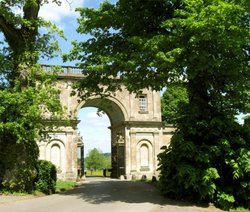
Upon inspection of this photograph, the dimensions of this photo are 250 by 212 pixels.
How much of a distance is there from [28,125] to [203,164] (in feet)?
24.5

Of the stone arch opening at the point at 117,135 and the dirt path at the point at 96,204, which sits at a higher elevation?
the stone arch opening at the point at 117,135

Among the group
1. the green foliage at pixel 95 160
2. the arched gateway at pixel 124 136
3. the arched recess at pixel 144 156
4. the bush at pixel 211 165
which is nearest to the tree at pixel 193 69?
the bush at pixel 211 165

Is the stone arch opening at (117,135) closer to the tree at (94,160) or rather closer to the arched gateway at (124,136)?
the arched gateway at (124,136)

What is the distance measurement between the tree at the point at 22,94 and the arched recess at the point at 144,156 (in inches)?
833

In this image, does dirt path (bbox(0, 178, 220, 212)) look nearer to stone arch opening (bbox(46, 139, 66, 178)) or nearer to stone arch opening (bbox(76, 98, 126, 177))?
stone arch opening (bbox(46, 139, 66, 178))

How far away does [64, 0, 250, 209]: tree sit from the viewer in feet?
45.4

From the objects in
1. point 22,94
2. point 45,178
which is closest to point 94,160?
point 45,178

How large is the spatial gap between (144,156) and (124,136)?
2880mm

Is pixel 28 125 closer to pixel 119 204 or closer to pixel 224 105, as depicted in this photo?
pixel 119 204

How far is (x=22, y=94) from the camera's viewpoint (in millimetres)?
16750

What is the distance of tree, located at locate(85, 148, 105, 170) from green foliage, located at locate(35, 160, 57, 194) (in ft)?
221

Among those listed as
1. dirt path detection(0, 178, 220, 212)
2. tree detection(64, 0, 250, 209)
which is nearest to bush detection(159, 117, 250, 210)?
tree detection(64, 0, 250, 209)

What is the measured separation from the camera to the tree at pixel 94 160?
87250 mm

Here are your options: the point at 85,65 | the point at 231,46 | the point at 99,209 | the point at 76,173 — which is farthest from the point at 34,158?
the point at 76,173
